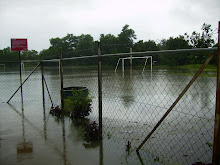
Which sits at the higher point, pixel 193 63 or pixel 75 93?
pixel 193 63

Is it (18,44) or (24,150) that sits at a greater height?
(18,44)

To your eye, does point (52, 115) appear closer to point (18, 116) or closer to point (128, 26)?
point (18, 116)

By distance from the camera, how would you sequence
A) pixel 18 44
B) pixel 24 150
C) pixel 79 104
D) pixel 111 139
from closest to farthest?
pixel 24 150, pixel 111 139, pixel 79 104, pixel 18 44

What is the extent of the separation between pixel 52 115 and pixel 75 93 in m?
1.19

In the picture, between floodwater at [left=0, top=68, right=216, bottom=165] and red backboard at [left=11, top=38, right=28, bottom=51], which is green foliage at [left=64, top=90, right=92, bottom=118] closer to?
floodwater at [left=0, top=68, right=216, bottom=165]

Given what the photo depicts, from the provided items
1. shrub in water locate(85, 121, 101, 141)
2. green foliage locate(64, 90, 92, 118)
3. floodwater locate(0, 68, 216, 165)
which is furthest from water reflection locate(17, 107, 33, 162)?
green foliage locate(64, 90, 92, 118)

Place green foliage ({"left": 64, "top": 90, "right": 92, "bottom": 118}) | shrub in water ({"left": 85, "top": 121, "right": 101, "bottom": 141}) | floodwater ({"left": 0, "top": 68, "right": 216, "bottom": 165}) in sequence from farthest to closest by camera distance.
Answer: green foliage ({"left": 64, "top": 90, "right": 92, "bottom": 118})
shrub in water ({"left": 85, "top": 121, "right": 101, "bottom": 141})
floodwater ({"left": 0, "top": 68, "right": 216, "bottom": 165})

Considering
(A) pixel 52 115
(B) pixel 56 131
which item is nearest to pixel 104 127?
(B) pixel 56 131

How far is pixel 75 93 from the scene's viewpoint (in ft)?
18.6

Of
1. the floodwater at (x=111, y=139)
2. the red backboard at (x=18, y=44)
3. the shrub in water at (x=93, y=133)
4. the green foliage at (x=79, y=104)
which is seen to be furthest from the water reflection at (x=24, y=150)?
the red backboard at (x=18, y=44)

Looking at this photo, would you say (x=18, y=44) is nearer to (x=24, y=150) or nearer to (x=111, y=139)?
(x=24, y=150)

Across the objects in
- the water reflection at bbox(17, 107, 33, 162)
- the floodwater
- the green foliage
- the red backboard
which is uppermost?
the red backboard

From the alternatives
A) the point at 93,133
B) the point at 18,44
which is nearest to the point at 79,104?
the point at 93,133

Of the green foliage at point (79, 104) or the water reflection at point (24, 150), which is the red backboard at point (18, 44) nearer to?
the green foliage at point (79, 104)
